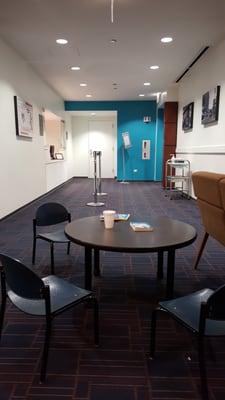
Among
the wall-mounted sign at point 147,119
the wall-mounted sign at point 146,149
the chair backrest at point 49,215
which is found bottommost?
the chair backrest at point 49,215

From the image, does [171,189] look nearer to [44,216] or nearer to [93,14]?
[93,14]

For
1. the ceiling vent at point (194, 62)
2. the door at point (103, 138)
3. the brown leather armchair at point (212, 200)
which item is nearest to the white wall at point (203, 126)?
the ceiling vent at point (194, 62)

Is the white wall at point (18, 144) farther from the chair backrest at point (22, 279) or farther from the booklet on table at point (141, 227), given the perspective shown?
the chair backrest at point (22, 279)

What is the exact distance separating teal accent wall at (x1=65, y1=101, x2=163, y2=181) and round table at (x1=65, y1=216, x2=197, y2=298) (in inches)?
339

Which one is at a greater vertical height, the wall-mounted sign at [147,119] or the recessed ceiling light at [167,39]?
the recessed ceiling light at [167,39]

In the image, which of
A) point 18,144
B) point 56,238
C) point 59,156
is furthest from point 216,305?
point 59,156

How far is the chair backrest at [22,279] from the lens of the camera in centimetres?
136

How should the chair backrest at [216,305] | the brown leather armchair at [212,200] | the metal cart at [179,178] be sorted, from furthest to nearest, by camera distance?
the metal cart at [179,178]
the brown leather armchair at [212,200]
the chair backrest at [216,305]

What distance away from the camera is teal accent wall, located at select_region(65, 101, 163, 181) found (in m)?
10.6

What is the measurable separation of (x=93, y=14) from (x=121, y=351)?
397cm

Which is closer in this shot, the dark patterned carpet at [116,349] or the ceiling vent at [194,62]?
the dark patterned carpet at [116,349]

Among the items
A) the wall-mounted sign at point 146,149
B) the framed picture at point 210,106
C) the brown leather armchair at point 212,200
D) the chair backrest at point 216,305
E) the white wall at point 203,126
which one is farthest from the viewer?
the wall-mounted sign at point 146,149

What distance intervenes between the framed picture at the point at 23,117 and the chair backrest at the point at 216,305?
487cm

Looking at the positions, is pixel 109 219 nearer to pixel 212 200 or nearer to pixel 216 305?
pixel 212 200
